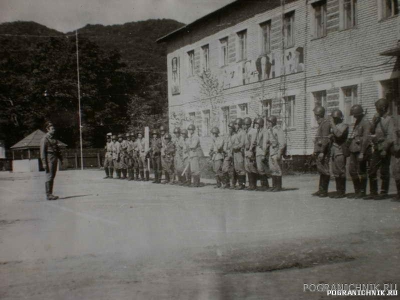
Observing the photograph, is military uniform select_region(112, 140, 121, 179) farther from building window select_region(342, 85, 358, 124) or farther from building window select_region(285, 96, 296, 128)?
building window select_region(342, 85, 358, 124)

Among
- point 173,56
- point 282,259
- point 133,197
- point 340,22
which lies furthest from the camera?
point 173,56

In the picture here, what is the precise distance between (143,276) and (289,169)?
14.7 m

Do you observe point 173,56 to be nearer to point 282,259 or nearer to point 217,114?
point 217,114

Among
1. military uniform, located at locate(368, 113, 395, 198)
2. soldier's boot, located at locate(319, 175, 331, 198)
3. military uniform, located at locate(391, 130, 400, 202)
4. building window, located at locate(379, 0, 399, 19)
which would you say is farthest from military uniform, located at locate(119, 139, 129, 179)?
military uniform, located at locate(391, 130, 400, 202)

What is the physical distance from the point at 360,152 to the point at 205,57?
44.0 ft

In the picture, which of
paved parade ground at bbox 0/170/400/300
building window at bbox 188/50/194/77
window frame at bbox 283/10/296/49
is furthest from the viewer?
building window at bbox 188/50/194/77

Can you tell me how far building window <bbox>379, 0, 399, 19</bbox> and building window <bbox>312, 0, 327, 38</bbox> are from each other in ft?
9.54

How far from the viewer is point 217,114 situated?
71.8ft

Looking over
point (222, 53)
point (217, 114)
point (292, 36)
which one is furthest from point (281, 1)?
point (217, 114)

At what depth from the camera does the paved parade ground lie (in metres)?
4.66

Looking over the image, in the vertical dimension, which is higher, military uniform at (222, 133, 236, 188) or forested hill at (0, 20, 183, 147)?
forested hill at (0, 20, 183, 147)

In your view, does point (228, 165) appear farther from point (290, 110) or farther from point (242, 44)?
point (242, 44)

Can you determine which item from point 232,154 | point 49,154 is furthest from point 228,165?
point 49,154

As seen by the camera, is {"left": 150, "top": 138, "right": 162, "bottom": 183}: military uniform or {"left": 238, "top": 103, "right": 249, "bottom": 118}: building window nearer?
{"left": 150, "top": 138, "right": 162, "bottom": 183}: military uniform
